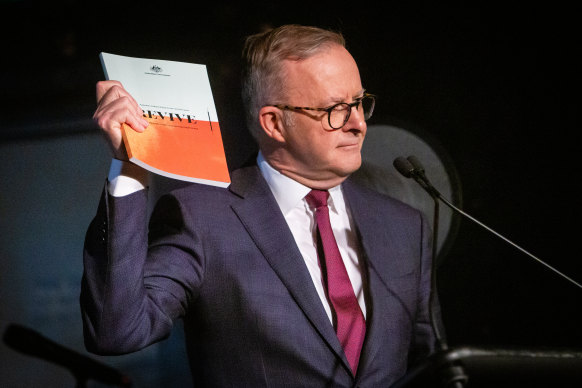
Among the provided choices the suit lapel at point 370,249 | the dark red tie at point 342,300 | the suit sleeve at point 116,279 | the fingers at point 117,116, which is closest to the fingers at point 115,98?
the fingers at point 117,116

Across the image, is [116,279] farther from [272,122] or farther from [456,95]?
[456,95]

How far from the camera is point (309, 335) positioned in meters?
1.33

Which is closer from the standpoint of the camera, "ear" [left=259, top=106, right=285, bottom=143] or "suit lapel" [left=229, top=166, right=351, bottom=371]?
"suit lapel" [left=229, top=166, right=351, bottom=371]

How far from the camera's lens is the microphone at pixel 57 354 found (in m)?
0.88

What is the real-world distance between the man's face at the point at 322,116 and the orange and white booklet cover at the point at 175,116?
0.38 m

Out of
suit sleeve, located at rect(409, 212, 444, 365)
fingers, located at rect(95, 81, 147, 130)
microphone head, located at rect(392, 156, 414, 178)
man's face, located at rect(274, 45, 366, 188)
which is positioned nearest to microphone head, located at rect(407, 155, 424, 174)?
microphone head, located at rect(392, 156, 414, 178)

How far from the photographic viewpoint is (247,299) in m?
1.34

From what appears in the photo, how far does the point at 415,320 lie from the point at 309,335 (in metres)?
0.44

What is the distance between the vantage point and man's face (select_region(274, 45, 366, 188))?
4.84 ft

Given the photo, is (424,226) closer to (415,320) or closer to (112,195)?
(415,320)

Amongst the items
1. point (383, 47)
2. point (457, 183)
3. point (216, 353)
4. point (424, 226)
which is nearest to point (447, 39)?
point (383, 47)

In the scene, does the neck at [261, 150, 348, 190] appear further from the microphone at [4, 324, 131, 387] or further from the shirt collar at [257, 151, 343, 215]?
the microphone at [4, 324, 131, 387]

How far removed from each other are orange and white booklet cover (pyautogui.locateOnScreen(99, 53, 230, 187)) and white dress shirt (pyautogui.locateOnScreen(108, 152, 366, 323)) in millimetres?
397

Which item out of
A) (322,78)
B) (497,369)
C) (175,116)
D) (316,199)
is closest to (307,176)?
(316,199)
